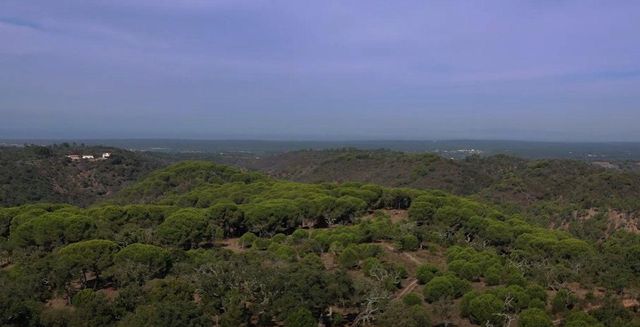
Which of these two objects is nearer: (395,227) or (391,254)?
(391,254)

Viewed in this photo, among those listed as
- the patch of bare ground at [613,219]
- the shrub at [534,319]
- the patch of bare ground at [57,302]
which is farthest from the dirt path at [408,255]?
the patch of bare ground at [613,219]

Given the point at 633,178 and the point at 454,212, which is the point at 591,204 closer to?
the point at 633,178

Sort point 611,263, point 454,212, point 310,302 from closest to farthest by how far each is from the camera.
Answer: point 310,302 < point 611,263 < point 454,212

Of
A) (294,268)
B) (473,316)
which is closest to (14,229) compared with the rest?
(294,268)

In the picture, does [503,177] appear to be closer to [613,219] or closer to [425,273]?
[613,219]

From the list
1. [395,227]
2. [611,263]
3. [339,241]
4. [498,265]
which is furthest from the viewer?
[395,227]

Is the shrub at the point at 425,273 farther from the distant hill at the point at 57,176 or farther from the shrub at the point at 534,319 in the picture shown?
the distant hill at the point at 57,176

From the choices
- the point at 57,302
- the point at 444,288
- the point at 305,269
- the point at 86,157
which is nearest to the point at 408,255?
the point at 444,288

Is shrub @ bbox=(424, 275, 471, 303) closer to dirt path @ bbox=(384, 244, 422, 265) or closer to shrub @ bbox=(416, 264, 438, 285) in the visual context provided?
shrub @ bbox=(416, 264, 438, 285)
